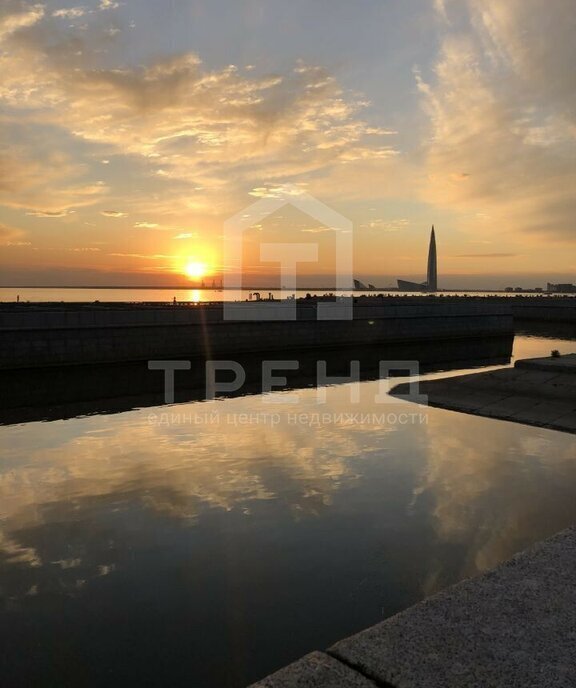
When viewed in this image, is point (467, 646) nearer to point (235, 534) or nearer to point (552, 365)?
point (235, 534)

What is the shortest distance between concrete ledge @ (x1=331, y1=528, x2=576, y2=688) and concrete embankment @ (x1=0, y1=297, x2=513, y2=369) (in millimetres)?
25036

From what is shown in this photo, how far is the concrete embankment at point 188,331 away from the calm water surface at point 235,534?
42.1 feet

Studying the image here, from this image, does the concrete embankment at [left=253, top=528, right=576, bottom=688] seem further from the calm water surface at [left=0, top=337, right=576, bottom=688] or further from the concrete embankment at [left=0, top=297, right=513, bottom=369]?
the concrete embankment at [left=0, top=297, right=513, bottom=369]

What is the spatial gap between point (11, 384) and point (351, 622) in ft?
66.7

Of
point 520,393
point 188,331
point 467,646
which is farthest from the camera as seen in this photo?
point 188,331

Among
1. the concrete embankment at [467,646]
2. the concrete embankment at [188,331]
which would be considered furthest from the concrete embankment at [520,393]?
the concrete embankment at [188,331]

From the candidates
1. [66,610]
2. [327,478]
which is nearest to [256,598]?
[66,610]

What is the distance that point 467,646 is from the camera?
375 cm

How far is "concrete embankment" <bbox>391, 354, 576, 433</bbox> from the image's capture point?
15539 millimetres

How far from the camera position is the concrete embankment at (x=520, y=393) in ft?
51.0

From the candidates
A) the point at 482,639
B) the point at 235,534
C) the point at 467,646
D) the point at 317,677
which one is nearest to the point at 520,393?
the point at 235,534

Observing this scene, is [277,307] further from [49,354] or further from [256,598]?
[256,598]

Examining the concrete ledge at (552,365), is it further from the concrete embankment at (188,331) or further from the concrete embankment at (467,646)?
the concrete embankment at (467,646)

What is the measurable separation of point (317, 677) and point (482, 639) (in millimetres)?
1211
